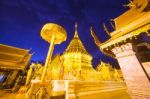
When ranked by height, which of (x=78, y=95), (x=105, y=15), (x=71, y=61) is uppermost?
(x=105, y=15)

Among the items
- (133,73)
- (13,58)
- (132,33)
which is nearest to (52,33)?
(132,33)

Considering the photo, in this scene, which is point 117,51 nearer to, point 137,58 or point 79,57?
point 137,58

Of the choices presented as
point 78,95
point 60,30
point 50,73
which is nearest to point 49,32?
point 60,30

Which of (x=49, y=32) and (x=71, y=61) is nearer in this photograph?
(x=49, y=32)

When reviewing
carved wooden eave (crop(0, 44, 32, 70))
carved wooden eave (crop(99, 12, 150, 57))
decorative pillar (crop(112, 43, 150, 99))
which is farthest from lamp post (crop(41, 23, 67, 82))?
carved wooden eave (crop(0, 44, 32, 70))

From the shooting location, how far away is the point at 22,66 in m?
13.7

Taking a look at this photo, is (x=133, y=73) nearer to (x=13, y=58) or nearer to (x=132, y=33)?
(x=132, y=33)

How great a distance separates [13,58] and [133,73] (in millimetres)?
15357

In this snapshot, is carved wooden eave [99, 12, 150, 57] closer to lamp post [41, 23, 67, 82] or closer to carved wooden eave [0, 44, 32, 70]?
lamp post [41, 23, 67, 82]

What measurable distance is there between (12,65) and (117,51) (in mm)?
13450

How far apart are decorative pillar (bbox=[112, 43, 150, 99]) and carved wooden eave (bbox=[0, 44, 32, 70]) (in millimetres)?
13401

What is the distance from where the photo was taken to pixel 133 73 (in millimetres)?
4355

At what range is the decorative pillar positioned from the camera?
3943mm

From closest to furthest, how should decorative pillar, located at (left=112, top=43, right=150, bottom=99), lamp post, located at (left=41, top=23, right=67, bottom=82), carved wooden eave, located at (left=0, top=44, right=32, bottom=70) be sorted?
1. decorative pillar, located at (left=112, top=43, right=150, bottom=99)
2. lamp post, located at (left=41, top=23, right=67, bottom=82)
3. carved wooden eave, located at (left=0, top=44, right=32, bottom=70)
